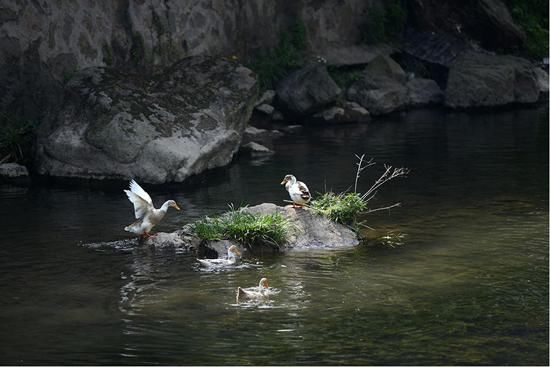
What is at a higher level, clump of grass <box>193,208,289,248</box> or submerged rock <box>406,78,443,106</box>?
submerged rock <box>406,78,443,106</box>

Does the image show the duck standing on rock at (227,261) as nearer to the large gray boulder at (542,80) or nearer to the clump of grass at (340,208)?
the clump of grass at (340,208)

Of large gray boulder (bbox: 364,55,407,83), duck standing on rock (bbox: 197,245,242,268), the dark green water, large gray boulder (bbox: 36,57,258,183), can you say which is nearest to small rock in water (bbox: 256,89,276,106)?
large gray boulder (bbox: 364,55,407,83)

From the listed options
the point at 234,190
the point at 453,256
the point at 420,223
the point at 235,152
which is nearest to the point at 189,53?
the point at 235,152

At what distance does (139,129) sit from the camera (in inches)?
848

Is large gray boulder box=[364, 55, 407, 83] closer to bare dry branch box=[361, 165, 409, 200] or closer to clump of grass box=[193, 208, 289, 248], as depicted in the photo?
bare dry branch box=[361, 165, 409, 200]

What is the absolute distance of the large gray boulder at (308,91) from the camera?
3106 cm

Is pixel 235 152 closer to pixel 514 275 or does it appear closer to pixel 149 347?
pixel 514 275

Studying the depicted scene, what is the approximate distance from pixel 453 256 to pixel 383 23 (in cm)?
2288

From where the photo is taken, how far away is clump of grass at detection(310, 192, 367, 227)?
1636cm

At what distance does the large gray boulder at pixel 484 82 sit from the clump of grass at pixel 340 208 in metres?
17.9

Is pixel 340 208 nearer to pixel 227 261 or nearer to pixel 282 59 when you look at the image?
pixel 227 261

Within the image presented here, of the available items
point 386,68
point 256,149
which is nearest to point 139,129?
point 256,149

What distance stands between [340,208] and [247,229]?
1.62 meters

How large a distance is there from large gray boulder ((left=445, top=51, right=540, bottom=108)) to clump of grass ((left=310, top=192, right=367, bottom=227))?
17936 millimetres
